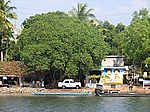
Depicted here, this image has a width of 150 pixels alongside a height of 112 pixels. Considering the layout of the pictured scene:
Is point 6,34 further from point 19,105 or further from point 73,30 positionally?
point 19,105

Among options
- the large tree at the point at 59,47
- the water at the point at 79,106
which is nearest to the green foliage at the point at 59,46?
the large tree at the point at 59,47

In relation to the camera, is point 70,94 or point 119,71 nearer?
point 70,94

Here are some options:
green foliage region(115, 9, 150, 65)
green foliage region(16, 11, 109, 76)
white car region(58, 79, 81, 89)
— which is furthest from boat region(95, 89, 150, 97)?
green foliage region(115, 9, 150, 65)

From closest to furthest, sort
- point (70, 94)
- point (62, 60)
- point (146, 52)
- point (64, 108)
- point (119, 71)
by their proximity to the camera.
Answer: point (64, 108) → point (70, 94) → point (62, 60) → point (146, 52) → point (119, 71)

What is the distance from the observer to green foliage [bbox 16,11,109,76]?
146 feet

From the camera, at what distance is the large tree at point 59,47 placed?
4444 centimetres

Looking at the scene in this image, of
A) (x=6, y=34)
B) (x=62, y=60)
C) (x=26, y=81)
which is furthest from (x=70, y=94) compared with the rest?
(x=6, y=34)

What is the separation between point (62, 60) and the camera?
44.4 metres

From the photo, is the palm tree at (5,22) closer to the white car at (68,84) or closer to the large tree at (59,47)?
the large tree at (59,47)

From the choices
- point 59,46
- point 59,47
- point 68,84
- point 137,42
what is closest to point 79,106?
point 59,47

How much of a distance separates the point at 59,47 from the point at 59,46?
6.1 inches

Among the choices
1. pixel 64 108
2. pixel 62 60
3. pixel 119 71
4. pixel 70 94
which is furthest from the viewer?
pixel 119 71

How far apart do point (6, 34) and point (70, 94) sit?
50.4 ft

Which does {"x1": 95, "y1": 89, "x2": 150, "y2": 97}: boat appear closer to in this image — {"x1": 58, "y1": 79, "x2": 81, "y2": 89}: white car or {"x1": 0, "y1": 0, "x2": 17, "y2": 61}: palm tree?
{"x1": 58, "y1": 79, "x2": 81, "y2": 89}: white car
